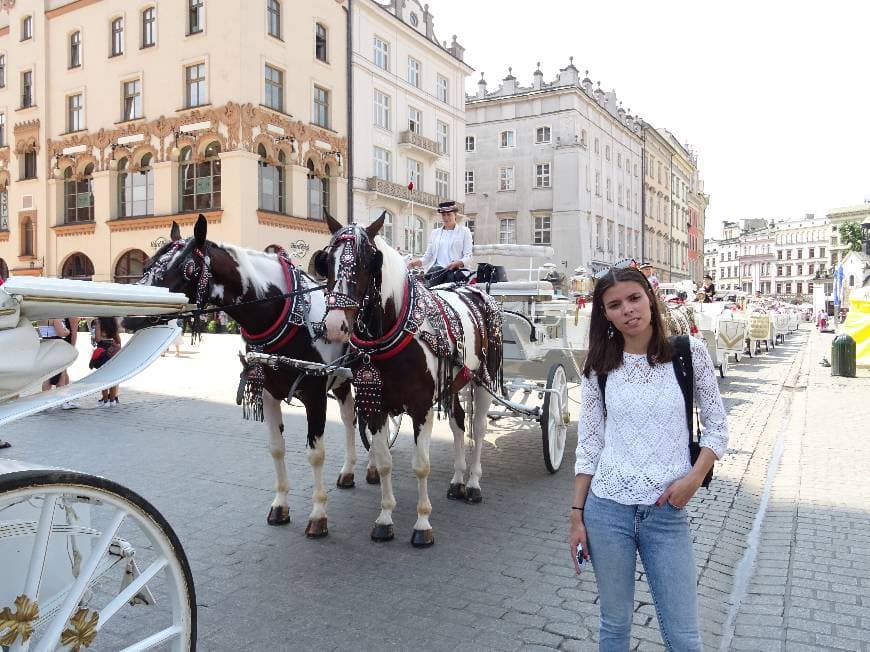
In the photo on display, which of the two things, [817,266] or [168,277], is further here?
[817,266]

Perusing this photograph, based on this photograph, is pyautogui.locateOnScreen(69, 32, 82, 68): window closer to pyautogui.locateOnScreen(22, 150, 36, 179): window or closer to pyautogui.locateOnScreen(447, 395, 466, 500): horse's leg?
pyautogui.locateOnScreen(22, 150, 36, 179): window

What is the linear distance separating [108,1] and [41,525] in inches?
1303

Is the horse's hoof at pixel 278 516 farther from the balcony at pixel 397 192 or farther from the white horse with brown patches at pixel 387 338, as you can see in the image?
the balcony at pixel 397 192

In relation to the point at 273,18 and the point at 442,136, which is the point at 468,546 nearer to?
the point at 273,18

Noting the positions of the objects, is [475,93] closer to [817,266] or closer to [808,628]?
[808,628]

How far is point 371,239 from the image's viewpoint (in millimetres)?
4480

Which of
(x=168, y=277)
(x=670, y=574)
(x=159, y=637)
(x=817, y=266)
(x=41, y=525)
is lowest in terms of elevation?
(x=159, y=637)

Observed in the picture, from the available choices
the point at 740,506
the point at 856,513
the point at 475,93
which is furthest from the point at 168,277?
the point at 475,93

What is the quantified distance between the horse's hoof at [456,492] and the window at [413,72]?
30345mm

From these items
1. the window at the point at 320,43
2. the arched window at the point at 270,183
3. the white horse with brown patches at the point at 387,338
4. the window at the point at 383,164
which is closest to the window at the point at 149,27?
the window at the point at 320,43

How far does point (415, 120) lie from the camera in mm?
33750

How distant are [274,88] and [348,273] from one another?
24.7 meters

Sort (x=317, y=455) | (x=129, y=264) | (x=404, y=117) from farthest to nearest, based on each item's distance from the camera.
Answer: (x=404, y=117)
(x=129, y=264)
(x=317, y=455)

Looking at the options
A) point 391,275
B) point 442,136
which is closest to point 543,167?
point 442,136
